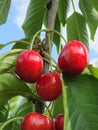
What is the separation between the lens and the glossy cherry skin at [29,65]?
4.48 ft

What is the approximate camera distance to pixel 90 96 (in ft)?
4.18

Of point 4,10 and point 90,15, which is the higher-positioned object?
point 4,10

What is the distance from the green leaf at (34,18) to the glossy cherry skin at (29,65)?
2.94 ft

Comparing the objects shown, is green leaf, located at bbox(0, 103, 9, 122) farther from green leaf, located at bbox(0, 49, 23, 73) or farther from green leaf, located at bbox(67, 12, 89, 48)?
green leaf, located at bbox(67, 12, 89, 48)

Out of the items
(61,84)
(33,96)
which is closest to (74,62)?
(61,84)

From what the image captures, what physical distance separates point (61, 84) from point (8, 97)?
202 mm

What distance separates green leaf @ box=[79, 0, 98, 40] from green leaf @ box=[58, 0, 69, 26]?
121 mm

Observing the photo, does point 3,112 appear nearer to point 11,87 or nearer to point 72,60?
point 11,87

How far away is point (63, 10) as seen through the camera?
2.28 metres

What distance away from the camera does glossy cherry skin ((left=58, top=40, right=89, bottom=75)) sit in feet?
4.42

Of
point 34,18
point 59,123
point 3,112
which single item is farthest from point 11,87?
point 34,18

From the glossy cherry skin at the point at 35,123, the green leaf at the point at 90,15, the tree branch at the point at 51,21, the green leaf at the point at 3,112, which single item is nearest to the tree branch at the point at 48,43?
the tree branch at the point at 51,21

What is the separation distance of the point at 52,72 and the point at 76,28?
1029 millimetres

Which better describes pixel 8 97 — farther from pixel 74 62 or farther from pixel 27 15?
pixel 27 15
